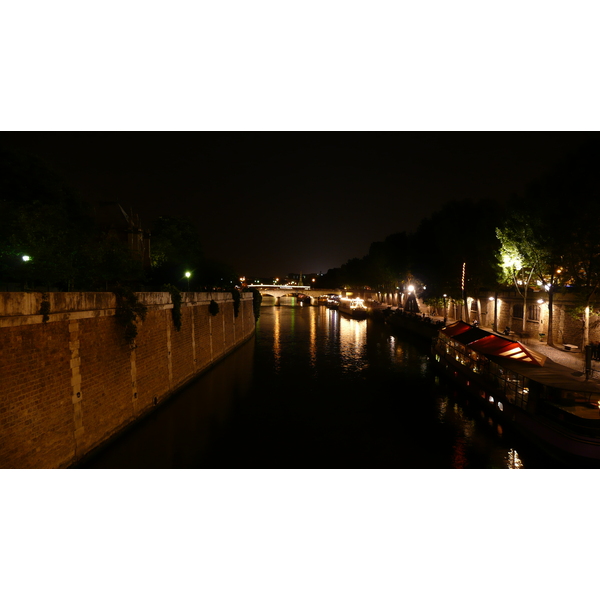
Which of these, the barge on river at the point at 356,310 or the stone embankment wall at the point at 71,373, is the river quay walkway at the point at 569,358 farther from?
the barge on river at the point at 356,310

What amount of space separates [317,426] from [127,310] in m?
7.53

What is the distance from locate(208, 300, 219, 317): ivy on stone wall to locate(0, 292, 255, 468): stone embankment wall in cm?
708

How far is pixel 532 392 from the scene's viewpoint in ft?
40.4

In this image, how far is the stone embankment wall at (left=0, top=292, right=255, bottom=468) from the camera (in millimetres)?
7805

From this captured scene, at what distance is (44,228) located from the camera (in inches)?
541

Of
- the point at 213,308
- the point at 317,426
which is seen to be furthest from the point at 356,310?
the point at 317,426

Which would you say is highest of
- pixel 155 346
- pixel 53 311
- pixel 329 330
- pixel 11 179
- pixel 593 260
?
pixel 11 179

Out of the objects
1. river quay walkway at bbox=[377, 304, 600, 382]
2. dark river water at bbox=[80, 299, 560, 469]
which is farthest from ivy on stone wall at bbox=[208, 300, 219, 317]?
river quay walkway at bbox=[377, 304, 600, 382]

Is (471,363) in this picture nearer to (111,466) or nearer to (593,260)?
(593,260)

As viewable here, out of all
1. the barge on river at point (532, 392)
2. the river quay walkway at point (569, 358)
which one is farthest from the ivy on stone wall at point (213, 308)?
the river quay walkway at point (569, 358)

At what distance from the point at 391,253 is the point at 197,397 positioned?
4623 cm

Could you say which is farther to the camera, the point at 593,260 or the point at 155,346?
the point at 593,260

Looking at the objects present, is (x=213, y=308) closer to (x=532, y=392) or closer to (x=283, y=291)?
(x=532, y=392)

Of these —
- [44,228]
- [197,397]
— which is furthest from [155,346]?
[44,228]
